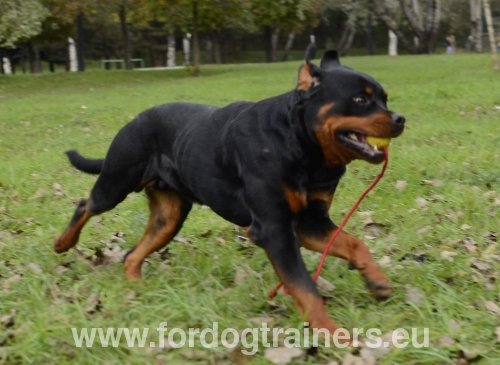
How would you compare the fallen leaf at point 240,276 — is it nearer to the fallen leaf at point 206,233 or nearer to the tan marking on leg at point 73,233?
the fallen leaf at point 206,233

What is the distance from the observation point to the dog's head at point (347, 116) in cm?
381

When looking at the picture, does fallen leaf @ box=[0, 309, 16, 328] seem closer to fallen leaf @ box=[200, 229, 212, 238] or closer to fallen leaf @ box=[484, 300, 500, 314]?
fallen leaf @ box=[200, 229, 212, 238]

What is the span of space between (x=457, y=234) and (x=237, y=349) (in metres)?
2.50

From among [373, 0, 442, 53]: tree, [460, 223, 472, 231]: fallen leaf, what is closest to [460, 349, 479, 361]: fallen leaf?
[460, 223, 472, 231]: fallen leaf

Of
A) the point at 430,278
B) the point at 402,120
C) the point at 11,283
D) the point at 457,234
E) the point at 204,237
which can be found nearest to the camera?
the point at 402,120

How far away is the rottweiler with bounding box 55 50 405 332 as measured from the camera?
3.84 m

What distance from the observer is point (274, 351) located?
3605 millimetres

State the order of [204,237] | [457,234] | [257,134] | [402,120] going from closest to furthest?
[402,120], [257,134], [457,234], [204,237]

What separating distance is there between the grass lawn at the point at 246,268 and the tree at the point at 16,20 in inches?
653

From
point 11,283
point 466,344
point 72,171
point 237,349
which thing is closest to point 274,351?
point 237,349

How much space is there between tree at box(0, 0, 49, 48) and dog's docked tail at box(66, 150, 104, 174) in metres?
20.9

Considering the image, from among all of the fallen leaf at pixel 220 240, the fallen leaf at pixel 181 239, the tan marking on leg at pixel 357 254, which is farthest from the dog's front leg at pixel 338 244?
the fallen leaf at pixel 181 239

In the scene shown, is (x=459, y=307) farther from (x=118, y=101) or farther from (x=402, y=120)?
(x=118, y=101)

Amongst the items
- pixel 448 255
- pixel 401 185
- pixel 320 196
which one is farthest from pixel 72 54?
pixel 320 196
